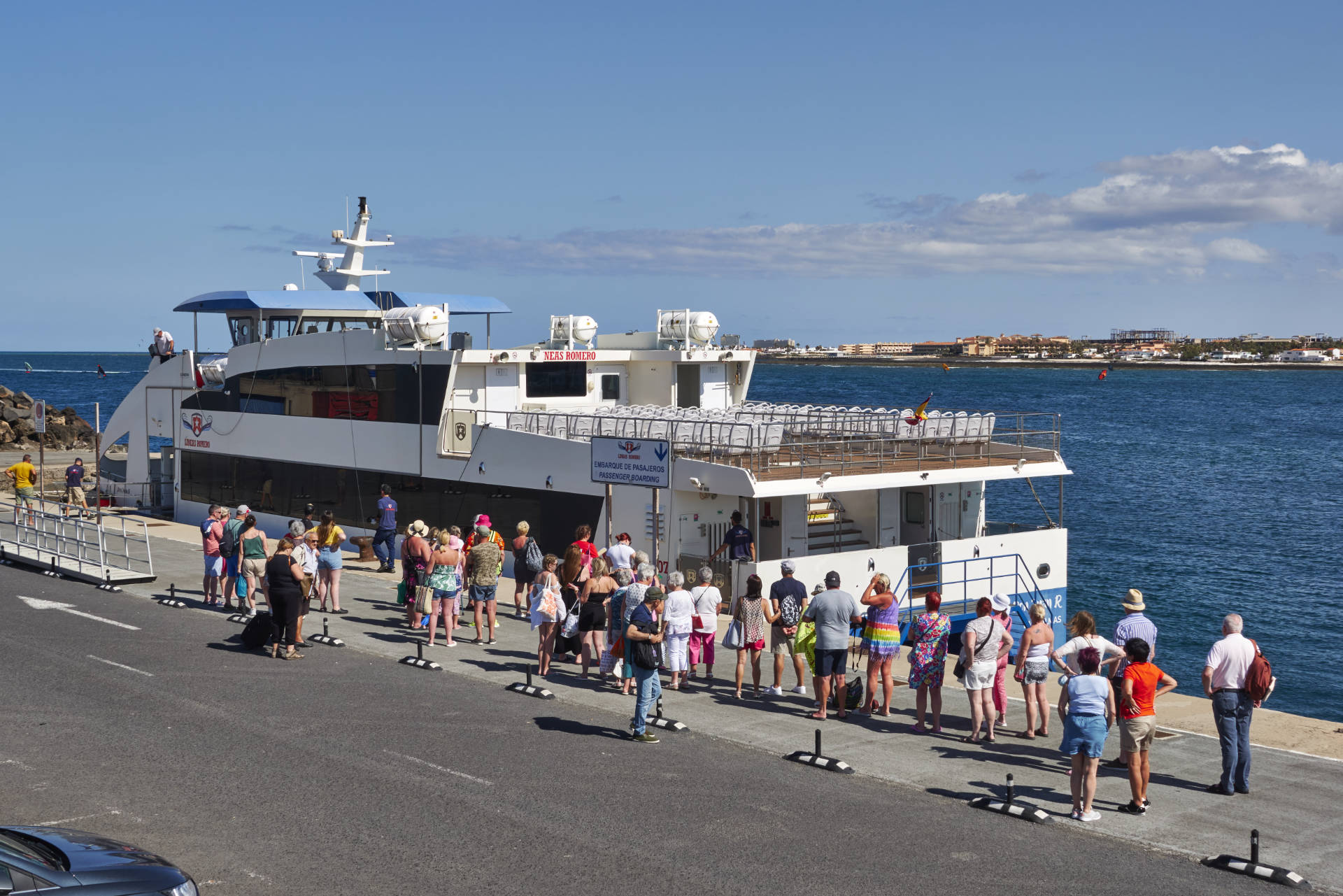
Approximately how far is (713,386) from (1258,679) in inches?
655

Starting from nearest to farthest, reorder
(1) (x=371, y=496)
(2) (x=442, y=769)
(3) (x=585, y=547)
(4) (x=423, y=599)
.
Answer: (2) (x=442, y=769) < (3) (x=585, y=547) < (4) (x=423, y=599) < (1) (x=371, y=496)

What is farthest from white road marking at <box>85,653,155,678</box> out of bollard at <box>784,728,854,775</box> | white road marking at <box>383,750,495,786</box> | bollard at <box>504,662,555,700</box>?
bollard at <box>784,728,854,775</box>

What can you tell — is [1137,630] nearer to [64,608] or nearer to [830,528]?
[830,528]

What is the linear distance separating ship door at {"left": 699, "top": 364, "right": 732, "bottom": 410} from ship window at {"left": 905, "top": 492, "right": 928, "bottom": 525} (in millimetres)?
5759

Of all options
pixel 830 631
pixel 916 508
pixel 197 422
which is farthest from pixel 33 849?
pixel 197 422

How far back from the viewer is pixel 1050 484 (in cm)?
5944

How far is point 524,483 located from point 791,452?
468 centimetres

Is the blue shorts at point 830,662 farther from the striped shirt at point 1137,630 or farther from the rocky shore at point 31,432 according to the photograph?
the rocky shore at point 31,432

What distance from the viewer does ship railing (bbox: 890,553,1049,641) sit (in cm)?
1900

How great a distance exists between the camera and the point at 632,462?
669 inches

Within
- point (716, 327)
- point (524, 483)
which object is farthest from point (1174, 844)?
point (716, 327)

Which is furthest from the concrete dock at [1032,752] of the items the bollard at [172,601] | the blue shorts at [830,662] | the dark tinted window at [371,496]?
the dark tinted window at [371,496]

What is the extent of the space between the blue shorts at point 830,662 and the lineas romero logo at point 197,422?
1968 centimetres

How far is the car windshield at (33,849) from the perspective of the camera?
21.6 feet
